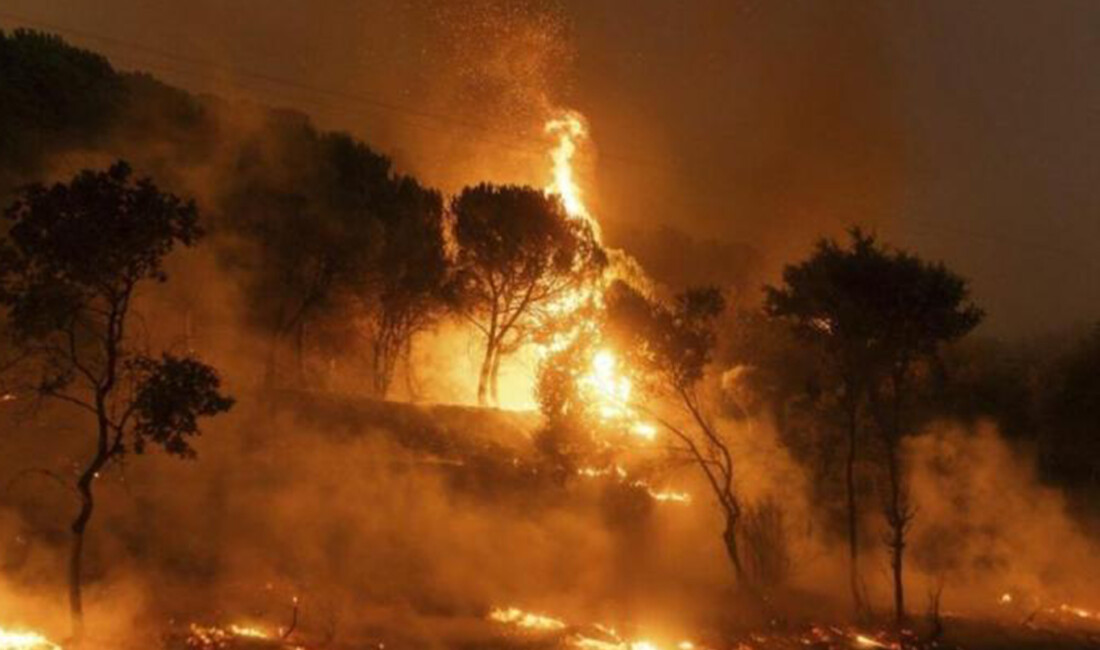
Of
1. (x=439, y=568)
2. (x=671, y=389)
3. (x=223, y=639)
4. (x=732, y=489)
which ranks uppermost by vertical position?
(x=671, y=389)

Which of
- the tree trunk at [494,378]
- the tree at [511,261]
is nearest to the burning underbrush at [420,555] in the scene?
the tree trunk at [494,378]

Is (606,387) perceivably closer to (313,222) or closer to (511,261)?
(313,222)

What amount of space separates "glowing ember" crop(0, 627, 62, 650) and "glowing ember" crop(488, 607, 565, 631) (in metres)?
7.51

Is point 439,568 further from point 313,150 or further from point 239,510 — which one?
point 313,150

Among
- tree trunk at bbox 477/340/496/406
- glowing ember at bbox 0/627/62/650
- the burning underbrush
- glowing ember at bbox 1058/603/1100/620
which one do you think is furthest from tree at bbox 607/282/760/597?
tree trunk at bbox 477/340/496/406

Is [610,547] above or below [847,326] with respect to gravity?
below

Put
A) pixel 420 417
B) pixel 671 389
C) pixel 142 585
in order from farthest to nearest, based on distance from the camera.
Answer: pixel 420 417 → pixel 671 389 → pixel 142 585

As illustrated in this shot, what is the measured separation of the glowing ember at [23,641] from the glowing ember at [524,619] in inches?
296

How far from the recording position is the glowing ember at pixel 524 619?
60.7ft

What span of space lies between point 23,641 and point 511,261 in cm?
2601

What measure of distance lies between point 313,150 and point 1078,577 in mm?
28599

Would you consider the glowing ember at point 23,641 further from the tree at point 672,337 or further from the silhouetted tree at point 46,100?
the silhouetted tree at point 46,100

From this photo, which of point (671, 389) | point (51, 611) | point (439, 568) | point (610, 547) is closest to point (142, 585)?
point (51, 611)

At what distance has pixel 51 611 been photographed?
15031 mm
